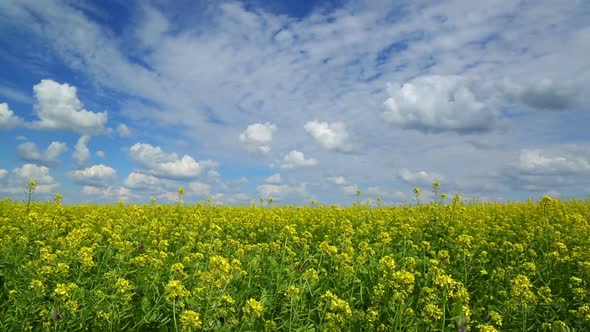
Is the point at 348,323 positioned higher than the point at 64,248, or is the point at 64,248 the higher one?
the point at 64,248

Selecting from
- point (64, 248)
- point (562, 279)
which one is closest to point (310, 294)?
point (64, 248)

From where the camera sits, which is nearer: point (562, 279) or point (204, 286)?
point (204, 286)

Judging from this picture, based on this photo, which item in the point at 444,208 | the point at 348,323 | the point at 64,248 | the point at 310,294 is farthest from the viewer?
the point at 444,208

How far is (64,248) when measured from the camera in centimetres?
617

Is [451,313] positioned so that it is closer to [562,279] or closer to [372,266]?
[372,266]

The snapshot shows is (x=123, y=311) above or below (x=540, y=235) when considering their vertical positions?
below

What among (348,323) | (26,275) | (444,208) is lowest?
(348,323)

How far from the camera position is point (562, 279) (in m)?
7.13

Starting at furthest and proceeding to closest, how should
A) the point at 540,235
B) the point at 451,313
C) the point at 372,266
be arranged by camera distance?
the point at 540,235 < the point at 372,266 < the point at 451,313

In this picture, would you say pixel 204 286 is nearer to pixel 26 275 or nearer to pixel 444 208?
pixel 26 275

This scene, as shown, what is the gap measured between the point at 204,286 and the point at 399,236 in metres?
6.74

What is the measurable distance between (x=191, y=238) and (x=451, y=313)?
15.1 feet

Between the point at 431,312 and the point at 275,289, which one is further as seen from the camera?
the point at 275,289

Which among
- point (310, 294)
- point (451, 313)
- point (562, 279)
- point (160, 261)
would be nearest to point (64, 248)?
point (160, 261)
